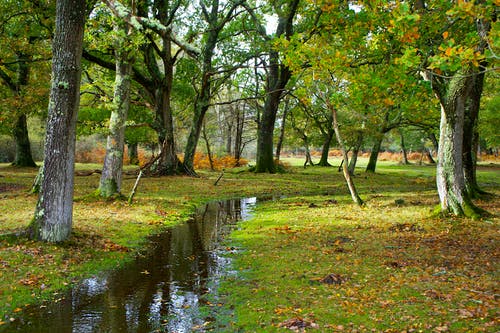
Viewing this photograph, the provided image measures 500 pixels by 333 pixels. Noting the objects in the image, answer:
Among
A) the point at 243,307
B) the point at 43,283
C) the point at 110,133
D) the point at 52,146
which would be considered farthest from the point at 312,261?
the point at 110,133

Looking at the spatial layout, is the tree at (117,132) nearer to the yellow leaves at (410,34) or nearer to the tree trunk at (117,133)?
the tree trunk at (117,133)

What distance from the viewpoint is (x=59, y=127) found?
346 inches

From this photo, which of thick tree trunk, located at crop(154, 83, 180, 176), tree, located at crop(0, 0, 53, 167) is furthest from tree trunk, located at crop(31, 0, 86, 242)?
thick tree trunk, located at crop(154, 83, 180, 176)

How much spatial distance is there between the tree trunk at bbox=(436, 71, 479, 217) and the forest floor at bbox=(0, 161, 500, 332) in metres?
0.62

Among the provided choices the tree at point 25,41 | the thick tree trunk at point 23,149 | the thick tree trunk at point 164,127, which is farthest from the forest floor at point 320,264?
the thick tree trunk at point 23,149

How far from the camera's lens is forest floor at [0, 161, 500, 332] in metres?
6.00

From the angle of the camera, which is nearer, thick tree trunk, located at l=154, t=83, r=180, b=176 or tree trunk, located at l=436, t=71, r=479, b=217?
tree trunk, located at l=436, t=71, r=479, b=217

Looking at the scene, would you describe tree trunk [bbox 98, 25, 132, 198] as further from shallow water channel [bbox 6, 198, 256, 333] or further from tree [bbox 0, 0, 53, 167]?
shallow water channel [bbox 6, 198, 256, 333]

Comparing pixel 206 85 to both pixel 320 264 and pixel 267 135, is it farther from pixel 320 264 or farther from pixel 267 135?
pixel 320 264

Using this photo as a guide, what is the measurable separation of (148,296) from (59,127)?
169 inches

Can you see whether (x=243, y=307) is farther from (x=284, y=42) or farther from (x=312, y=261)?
(x=284, y=42)

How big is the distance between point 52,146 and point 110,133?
7117 mm

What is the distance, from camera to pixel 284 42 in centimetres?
1432

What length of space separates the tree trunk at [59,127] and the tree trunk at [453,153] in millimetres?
10598
